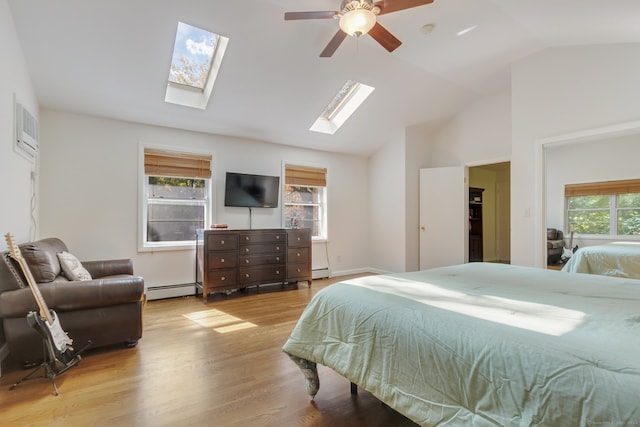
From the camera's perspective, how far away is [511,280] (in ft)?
6.14

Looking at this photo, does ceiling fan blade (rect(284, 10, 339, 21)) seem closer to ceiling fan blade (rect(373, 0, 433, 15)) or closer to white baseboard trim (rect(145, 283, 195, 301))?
ceiling fan blade (rect(373, 0, 433, 15))

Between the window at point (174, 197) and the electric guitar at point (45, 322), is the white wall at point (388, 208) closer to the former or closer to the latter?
the window at point (174, 197)

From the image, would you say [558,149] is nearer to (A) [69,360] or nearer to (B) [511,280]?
(B) [511,280]

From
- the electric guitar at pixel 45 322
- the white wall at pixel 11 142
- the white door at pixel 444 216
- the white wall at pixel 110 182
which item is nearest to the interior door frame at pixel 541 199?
the white door at pixel 444 216

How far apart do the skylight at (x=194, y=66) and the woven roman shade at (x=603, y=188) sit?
4.27m

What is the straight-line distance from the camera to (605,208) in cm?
323

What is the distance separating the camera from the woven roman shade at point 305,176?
17.0 ft

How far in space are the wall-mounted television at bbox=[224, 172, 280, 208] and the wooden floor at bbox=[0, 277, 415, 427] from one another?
210 centimetres

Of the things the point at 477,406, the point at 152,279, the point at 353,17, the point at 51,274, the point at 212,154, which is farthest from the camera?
the point at 212,154

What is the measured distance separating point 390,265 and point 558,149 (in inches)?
121

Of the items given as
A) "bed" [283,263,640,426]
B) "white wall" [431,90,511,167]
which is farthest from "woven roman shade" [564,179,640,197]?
"bed" [283,263,640,426]

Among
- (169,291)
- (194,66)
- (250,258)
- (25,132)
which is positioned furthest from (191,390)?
(194,66)

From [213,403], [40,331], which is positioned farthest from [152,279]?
[213,403]

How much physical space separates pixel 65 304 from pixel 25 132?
1.61 metres
